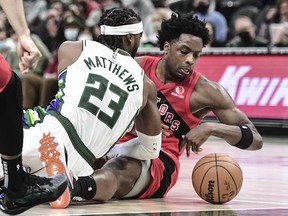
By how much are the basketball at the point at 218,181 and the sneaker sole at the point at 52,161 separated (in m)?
Answer: 1.09

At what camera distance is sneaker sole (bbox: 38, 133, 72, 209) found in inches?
223

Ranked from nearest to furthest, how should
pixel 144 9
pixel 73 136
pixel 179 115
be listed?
1. pixel 73 136
2. pixel 179 115
3. pixel 144 9

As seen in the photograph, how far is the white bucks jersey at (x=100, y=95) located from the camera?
5.90 m

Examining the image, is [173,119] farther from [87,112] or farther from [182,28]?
[87,112]

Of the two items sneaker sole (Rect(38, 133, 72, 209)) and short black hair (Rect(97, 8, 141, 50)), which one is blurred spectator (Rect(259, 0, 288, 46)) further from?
sneaker sole (Rect(38, 133, 72, 209))

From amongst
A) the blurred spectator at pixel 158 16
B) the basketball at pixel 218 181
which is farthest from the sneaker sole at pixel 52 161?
the blurred spectator at pixel 158 16

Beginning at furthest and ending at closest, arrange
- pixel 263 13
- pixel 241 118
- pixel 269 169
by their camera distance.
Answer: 1. pixel 263 13
2. pixel 269 169
3. pixel 241 118

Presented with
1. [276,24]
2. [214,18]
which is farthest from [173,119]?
[214,18]

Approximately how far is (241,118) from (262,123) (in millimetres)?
5851

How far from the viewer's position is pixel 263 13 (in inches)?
590

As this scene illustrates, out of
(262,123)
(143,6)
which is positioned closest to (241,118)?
(262,123)

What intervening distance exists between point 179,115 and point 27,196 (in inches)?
96.5

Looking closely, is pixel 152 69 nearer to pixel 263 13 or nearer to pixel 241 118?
pixel 241 118

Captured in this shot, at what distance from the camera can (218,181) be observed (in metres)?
6.24
